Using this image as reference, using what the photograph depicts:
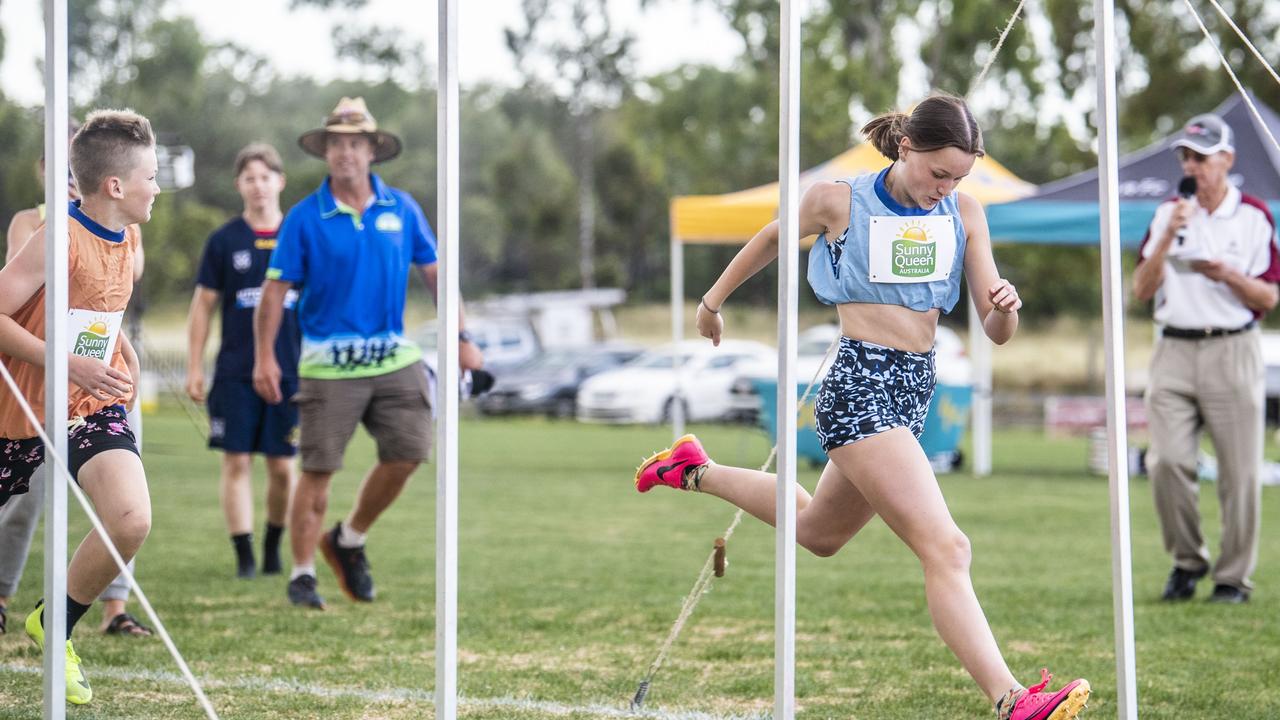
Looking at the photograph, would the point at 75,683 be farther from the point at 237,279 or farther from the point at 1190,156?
the point at 1190,156

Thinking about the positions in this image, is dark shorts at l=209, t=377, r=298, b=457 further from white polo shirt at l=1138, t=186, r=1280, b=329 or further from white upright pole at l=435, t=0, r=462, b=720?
white upright pole at l=435, t=0, r=462, b=720

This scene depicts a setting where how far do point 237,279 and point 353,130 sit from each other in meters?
1.42

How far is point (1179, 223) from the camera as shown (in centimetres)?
656

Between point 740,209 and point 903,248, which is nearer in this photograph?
point 903,248

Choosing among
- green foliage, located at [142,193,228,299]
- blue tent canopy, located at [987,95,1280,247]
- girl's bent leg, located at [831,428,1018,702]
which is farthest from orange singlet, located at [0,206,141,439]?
green foliage, located at [142,193,228,299]

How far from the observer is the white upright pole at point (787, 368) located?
118 inches

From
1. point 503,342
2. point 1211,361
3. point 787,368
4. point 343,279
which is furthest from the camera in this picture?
point 503,342

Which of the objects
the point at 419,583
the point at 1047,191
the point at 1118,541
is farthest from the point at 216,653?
the point at 1047,191

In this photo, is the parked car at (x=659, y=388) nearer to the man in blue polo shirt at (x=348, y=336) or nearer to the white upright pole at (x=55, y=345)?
the man in blue polo shirt at (x=348, y=336)

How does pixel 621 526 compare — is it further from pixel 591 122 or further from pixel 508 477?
pixel 591 122

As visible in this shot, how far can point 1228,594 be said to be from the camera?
6.82 meters

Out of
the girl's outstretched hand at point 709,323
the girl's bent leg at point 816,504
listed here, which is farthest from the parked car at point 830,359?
the girl's outstretched hand at point 709,323

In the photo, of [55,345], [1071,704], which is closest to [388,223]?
[55,345]

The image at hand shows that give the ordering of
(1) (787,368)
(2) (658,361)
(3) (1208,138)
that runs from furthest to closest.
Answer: (2) (658,361) → (3) (1208,138) → (1) (787,368)
